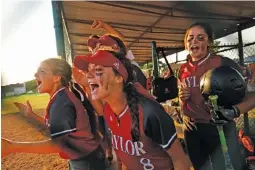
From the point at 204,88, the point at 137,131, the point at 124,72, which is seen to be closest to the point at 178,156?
the point at 137,131

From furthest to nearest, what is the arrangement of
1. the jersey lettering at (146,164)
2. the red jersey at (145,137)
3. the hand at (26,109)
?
the hand at (26,109), the jersey lettering at (146,164), the red jersey at (145,137)

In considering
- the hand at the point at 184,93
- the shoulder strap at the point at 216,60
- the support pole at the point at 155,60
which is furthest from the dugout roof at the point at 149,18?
the hand at the point at 184,93

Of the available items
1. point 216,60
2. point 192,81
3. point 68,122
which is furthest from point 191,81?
point 68,122

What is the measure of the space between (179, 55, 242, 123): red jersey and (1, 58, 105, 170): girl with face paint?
53cm

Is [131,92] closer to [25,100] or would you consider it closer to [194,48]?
[194,48]

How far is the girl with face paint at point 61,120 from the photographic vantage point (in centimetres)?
131

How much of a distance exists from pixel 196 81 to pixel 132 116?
0.42 meters

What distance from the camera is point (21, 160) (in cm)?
339

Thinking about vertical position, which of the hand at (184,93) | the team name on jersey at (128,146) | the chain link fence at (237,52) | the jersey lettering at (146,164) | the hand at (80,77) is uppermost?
the chain link fence at (237,52)

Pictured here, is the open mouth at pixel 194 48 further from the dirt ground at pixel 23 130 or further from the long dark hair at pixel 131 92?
the dirt ground at pixel 23 130

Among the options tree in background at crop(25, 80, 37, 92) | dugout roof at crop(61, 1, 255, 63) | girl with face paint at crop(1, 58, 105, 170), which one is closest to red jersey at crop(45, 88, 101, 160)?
girl with face paint at crop(1, 58, 105, 170)

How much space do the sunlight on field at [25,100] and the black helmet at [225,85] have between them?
2.68ft

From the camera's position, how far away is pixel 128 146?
1.23 meters

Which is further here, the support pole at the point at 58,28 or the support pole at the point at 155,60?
the support pole at the point at 155,60
